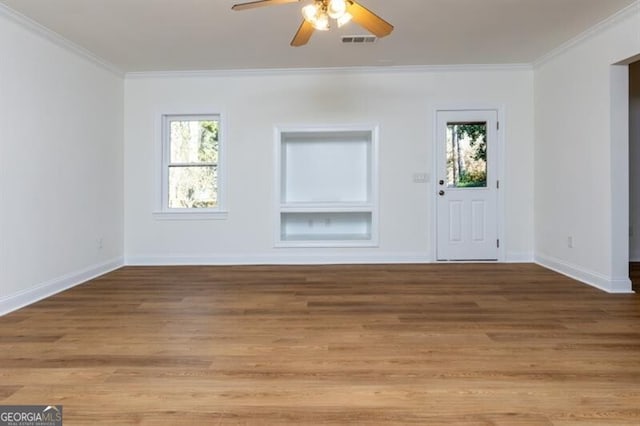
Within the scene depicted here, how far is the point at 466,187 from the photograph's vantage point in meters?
5.18

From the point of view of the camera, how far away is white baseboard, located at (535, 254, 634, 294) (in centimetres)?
370

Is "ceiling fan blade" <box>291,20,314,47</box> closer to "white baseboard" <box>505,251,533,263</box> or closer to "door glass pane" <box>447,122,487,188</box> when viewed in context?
"door glass pane" <box>447,122,487,188</box>

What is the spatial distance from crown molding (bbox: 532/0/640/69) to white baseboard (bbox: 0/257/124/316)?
5.85 metres

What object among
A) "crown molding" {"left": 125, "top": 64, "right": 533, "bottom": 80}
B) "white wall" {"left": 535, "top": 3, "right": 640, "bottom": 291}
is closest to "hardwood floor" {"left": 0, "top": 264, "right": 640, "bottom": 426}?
"white wall" {"left": 535, "top": 3, "right": 640, "bottom": 291}

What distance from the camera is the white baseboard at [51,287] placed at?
323 centimetres

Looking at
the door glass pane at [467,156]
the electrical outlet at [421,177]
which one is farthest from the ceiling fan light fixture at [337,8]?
the door glass pane at [467,156]

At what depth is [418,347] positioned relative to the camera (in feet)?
8.01

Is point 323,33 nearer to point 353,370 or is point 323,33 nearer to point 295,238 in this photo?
point 295,238

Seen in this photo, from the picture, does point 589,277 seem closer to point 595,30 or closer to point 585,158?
point 585,158

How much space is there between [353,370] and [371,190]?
3.43 m

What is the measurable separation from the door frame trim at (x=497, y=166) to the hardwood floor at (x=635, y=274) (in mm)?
1352

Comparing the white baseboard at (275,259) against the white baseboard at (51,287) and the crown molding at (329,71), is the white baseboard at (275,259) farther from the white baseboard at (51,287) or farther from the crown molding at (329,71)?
the crown molding at (329,71)

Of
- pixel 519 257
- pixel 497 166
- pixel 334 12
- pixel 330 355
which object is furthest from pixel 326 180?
pixel 330 355

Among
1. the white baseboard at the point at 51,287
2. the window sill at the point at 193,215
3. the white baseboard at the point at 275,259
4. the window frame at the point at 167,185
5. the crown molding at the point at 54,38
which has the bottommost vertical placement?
the white baseboard at the point at 51,287
